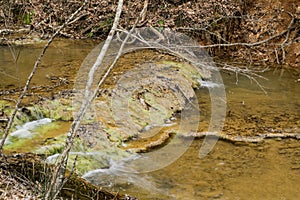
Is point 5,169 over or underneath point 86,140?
over

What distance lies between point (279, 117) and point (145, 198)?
314cm

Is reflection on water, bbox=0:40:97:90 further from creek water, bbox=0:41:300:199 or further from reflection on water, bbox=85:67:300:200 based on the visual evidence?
reflection on water, bbox=85:67:300:200

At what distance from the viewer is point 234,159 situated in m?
4.91

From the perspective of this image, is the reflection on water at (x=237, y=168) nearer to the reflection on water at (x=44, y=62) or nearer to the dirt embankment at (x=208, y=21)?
the reflection on water at (x=44, y=62)

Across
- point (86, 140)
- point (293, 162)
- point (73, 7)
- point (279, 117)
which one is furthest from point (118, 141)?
point (73, 7)

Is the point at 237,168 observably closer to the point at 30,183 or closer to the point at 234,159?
the point at 234,159

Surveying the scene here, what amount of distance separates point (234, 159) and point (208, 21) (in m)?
6.29

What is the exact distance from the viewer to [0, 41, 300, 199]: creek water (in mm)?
4164


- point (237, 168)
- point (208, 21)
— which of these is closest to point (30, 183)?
point (237, 168)

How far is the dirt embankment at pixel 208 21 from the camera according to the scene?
9.96 metres

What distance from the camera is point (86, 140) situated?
192 inches

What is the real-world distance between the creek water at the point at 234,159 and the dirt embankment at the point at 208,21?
8.31ft

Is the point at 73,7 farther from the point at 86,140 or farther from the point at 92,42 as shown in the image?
the point at 86,140

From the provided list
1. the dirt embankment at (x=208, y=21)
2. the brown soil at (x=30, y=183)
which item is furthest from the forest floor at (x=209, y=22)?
the brown soil at (x=30, y=183)
